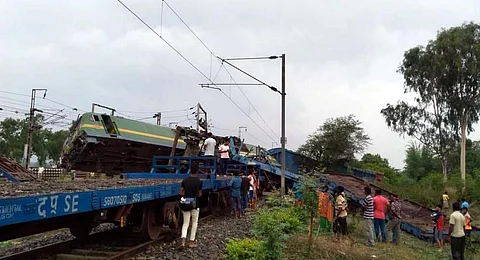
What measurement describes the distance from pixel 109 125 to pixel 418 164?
57200mm

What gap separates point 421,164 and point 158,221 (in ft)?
206

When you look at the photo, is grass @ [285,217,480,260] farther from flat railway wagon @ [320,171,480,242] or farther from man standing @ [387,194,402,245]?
flat railway wagon @ [320,171,480,242]

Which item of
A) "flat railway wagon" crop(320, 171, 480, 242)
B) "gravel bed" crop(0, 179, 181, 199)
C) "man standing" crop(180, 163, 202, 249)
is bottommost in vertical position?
"flat railway wagon" crop(320, 171, 480, 242)

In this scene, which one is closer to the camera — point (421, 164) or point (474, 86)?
point (474, 86)

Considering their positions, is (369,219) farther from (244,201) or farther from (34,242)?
(34,242)

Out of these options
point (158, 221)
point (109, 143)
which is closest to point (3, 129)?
point (109, 143)

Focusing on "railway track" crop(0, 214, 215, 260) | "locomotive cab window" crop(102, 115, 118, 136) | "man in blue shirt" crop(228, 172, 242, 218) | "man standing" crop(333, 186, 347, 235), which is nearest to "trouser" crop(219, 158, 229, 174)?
"man in blue shirt" crop(228, 172, 242, 218)

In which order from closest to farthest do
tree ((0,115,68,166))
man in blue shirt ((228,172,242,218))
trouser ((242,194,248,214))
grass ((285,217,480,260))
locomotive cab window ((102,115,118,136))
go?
grass ((285,217,480,260))
man in blue shirt ((228,172,242,218))
trouser ((242,194,248,214))
locomotive cab window ((102,115,118,136))
tree ((0,115,68,166))

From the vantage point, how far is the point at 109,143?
17469 millimetres

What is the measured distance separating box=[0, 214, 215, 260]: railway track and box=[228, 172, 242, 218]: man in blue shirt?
4215 millimetres

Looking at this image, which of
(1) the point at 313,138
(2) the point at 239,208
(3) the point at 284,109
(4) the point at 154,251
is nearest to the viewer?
(4) the point at 154,251

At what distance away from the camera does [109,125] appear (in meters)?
17.8

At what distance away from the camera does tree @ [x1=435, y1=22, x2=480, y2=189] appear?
34.1 m

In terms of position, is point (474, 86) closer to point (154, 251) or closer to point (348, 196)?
point (348, 196)
